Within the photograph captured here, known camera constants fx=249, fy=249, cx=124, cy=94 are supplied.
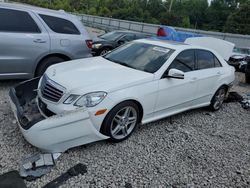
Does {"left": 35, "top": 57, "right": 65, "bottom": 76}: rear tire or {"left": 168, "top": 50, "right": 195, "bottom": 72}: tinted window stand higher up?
{"left": 168, "top": 50, "right": 195, "bottom": 72}: tinted window

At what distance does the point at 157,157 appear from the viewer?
139 inches

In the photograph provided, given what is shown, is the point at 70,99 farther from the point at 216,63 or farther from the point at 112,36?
the point at 112,36

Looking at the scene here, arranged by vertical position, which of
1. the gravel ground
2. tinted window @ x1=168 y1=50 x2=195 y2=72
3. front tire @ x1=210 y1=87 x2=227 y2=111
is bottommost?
the gravel ground

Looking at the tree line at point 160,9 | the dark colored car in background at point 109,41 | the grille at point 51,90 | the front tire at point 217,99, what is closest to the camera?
the grille at point 51,90

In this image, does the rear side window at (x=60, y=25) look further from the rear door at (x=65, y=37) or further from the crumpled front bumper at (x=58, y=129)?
the crumpled front bumper at (x=58, y=129)

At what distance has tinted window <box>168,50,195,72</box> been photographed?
4.39 m

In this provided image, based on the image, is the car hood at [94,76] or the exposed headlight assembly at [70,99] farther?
the car hood at [94,76]

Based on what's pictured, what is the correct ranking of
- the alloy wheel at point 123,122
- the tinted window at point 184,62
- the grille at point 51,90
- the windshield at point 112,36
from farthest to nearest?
the windshield at point 112,36, the tinted window at point 184,62, the alloy wheel at point 123,122, the grille at point 51,90

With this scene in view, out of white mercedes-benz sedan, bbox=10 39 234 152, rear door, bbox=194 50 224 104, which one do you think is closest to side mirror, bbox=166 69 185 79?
white mercedes-benz sedan, bbox=10 39 234 152

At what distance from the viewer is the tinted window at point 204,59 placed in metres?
4.97

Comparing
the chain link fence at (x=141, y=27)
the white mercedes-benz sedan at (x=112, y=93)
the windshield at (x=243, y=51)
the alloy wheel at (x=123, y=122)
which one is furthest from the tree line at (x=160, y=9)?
the alloy wheel at (x=123, y=122)

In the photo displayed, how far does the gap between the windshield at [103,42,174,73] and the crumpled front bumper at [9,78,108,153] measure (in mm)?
1456

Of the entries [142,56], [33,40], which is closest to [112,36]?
[33,40]

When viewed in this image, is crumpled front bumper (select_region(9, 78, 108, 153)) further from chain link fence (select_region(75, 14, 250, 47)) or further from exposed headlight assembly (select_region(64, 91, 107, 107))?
chain link fence (select_region(75, 14, 250, 47))
